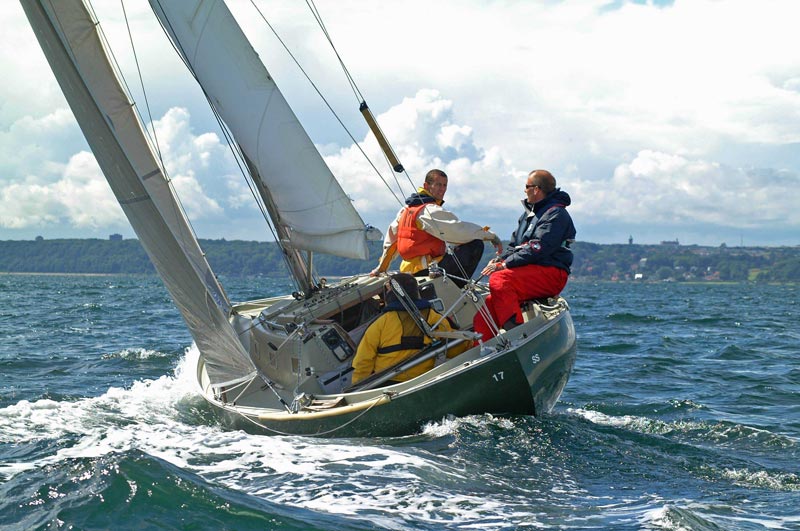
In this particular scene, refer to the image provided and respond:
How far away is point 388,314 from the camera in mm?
8406

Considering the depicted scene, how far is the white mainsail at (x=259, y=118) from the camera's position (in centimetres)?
973

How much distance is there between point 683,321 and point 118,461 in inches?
877

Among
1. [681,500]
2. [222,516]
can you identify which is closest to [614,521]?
[681,500]

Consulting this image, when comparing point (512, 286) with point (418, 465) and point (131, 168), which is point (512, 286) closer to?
point (418, 465)

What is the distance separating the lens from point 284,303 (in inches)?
434

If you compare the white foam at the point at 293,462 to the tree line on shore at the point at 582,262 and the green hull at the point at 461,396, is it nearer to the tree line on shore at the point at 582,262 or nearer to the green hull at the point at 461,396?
the green hull at the point at 461,396

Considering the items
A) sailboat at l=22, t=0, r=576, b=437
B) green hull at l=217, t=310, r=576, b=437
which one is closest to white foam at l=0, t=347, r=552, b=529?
green hull at l=217, t=310, r=576, b=437

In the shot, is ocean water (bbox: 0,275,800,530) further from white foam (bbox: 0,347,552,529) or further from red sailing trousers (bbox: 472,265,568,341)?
red sailing trousers (bbox: 472,265,568,341)

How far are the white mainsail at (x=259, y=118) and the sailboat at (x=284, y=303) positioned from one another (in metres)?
0.01

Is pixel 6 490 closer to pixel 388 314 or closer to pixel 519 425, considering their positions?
pixel 388 314

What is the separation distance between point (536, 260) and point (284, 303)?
12.0 feet

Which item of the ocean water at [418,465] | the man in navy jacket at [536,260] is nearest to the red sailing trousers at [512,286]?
the man in navy jacket at [536,260]

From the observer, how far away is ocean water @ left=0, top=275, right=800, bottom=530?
5707mm

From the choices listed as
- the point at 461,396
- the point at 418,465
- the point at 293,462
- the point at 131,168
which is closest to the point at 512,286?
the point at 461,396
